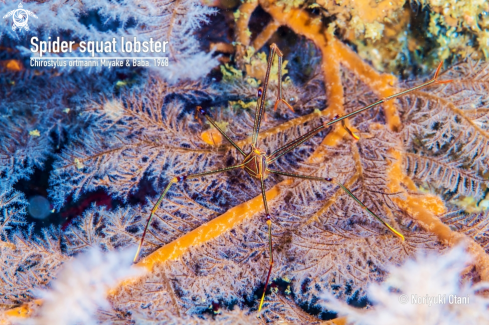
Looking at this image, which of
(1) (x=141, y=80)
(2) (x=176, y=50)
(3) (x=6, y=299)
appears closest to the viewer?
(3) (x=6, y=299)

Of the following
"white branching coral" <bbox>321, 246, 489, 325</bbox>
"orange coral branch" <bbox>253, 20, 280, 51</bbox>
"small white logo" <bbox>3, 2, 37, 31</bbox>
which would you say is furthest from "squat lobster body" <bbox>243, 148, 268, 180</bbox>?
"small white logo" <bbox>3, 2, 37, 31</bbox>

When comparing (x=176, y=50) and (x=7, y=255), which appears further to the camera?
(x=176, y=50)

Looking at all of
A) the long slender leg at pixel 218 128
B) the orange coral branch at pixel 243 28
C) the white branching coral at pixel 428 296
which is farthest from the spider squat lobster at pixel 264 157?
the orange coral branch at pixel 243 28

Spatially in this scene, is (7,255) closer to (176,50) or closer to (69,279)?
(69,279)

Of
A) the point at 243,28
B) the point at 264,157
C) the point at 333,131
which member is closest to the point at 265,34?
the point at 243,28

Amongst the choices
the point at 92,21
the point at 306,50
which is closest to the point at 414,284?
the point at 306,50

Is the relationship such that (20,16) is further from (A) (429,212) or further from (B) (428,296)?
(B) (428,296)

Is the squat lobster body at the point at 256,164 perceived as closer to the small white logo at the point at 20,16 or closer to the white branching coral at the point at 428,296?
the white branching coral at the point at 428,296
